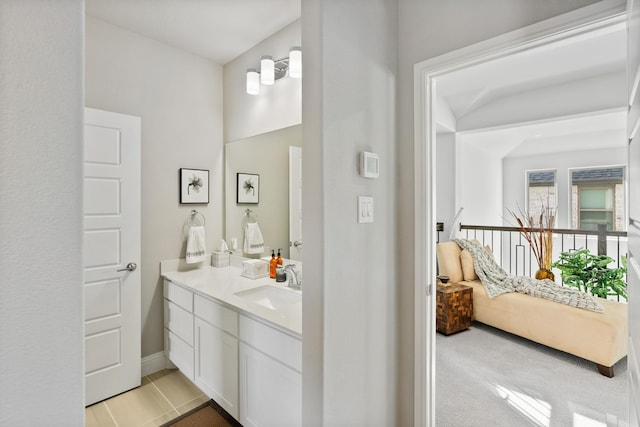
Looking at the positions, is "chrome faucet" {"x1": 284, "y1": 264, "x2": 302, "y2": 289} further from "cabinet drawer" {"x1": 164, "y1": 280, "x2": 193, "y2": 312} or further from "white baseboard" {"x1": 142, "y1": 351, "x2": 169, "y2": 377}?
"white baseboard" {"x1": 142, "y1": 351, "x2": 169, "y2": 377}

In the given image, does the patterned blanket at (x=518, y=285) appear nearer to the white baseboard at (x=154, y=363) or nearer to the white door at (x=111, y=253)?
the white baseboard at (x=154, y=363)

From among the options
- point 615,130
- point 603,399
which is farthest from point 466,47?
point 615,130

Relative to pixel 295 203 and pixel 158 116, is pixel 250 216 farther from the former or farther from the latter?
pixel 158 116

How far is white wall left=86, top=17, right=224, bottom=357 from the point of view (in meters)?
2.29

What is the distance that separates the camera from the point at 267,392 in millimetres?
1604

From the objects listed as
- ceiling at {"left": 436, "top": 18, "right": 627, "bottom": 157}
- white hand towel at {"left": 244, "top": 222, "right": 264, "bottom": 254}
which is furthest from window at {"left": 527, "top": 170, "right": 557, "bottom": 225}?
white hand towel at {"left": 244, "top": 222, "right": 264, "bottom": 254}

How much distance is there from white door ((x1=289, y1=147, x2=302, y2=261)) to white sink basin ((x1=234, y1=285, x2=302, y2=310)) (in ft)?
1.07

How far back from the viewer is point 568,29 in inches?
46.1

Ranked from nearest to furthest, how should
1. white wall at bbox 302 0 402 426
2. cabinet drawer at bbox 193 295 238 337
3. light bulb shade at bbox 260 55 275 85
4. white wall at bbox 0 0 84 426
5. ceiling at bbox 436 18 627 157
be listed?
1. white wall at bbox 0 0 84 426
2. white wall at bbox 302 0 402 426
3. cabinet drawer at bbox 193 295 238 337
4. light bulb shade at bbox 260 55 275 85
5. ceiling at bbox 436 18 627 157

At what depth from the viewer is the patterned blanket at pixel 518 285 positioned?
2769mm

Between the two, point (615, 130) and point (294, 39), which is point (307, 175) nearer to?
point (294, 39)

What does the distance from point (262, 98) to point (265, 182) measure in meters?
0.69

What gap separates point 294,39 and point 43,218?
2216mm

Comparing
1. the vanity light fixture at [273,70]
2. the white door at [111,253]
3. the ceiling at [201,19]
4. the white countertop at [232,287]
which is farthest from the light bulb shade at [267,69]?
the white countertop at [232,287]
